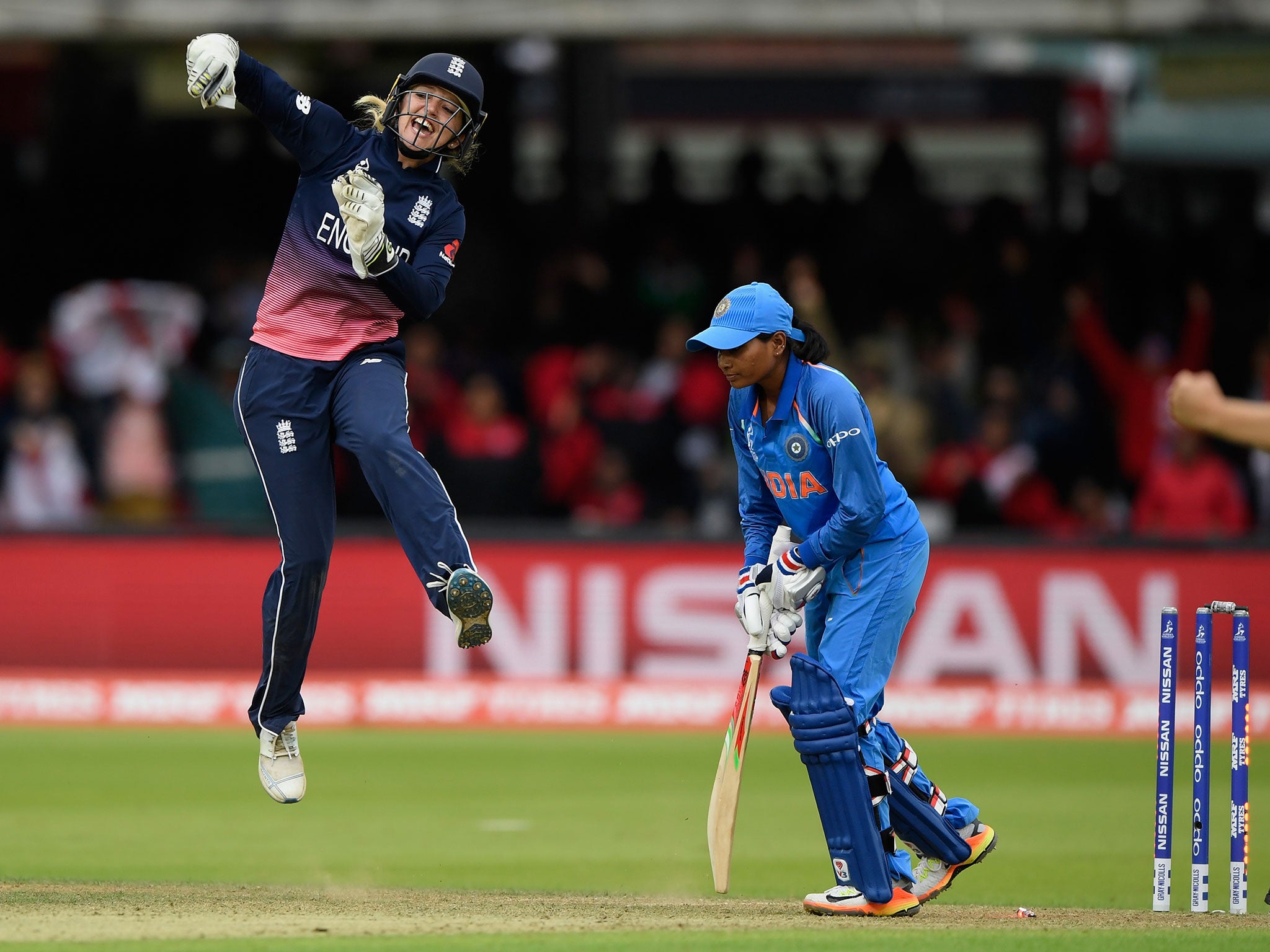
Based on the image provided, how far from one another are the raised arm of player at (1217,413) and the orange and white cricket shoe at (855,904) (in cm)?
216

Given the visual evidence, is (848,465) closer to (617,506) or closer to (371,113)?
(371,113)

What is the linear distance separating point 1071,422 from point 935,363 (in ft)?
3.85

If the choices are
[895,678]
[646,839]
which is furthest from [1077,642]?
[646,839]

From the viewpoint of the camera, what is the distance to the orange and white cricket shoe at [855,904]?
6.05 metres

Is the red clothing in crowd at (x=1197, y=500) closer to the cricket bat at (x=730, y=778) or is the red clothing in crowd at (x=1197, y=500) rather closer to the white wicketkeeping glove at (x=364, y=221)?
the cricket bat at (x=730, y=778)

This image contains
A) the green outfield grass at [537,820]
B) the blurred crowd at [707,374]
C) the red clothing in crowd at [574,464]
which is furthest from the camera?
the red clothing in crowd at [574,464]

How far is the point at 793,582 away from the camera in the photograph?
244 inches

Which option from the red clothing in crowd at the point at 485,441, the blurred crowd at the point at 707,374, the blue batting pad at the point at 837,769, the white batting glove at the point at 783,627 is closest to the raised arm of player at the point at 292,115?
the white batting glove at the point at 783,627

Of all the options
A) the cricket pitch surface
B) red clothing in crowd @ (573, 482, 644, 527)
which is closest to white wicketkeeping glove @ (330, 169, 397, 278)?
the cricket pitch surface

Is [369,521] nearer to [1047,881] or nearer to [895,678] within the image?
[895,678]

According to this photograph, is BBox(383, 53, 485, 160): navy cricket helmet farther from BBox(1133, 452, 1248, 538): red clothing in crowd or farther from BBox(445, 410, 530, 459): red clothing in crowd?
BBox(1133, 452, 1248, 538): red clothing in crowd

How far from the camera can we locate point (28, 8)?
1291 cm

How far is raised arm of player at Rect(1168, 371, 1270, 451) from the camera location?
449cm

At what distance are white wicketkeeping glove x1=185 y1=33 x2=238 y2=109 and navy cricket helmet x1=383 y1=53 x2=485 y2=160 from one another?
59 cm
